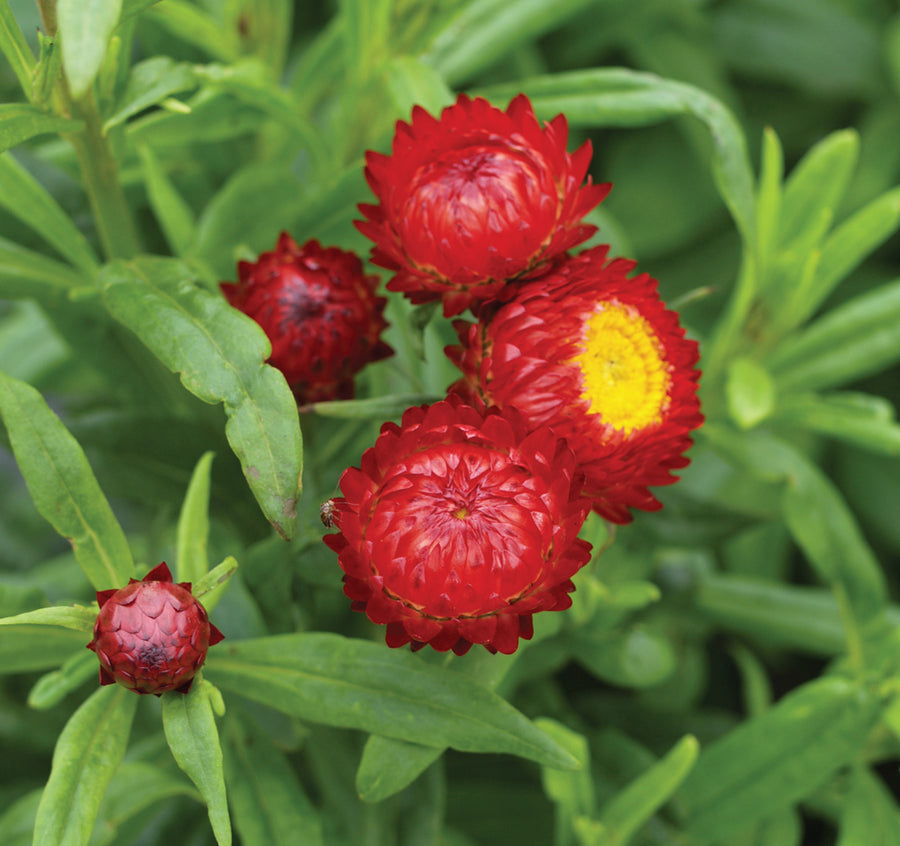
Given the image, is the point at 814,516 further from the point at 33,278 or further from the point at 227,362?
the point at 33,278

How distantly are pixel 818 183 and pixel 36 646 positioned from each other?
2.91ft

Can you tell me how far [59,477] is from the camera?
0.68 m

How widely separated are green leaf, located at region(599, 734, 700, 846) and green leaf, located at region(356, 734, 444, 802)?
10.9 inches

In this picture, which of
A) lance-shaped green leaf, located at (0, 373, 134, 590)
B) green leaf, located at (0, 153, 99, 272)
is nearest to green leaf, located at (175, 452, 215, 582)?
lance-shaped green leaf, located at (0, 373, 134, 590)

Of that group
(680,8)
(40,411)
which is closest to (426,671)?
(40,411)

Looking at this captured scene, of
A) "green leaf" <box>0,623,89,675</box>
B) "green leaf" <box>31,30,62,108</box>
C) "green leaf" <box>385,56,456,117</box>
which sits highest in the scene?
"green leaf" <box>385,56,456,117</box>

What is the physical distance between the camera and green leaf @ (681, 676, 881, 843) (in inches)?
35.6

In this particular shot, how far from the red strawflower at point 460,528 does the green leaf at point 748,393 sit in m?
0.35

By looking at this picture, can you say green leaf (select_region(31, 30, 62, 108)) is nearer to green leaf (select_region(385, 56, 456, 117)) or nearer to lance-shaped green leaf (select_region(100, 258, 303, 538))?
lance-shaped green leaf (select_region(100, 258, 303, 538))

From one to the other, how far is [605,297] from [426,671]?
0.94 feet

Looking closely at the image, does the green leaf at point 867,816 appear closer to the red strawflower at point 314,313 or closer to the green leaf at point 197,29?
the red strawflower at point 314,313

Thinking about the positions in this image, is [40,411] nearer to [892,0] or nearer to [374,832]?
[374,832]

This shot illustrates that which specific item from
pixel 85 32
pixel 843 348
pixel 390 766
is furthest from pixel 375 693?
pixel 843 348

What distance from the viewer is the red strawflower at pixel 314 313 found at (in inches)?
28.0
